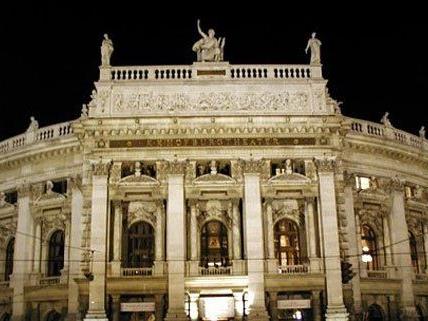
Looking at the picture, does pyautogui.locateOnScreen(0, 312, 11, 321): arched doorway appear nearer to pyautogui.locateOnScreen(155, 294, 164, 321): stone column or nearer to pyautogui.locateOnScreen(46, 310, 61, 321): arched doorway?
pyautogui.locateOnScreen(46, 310, 61, 321): arched doorway

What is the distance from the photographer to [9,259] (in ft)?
126

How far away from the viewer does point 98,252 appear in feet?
104

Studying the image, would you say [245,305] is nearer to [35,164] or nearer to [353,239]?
[353,239]

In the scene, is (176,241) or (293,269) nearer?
(176,241)

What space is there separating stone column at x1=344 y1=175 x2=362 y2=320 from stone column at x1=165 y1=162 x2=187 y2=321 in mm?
9420

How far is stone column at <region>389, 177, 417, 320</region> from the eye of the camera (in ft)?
117

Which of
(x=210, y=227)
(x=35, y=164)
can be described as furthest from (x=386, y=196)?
(x=35, y=164)

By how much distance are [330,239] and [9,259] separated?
20207 mm

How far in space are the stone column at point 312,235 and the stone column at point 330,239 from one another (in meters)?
0.60

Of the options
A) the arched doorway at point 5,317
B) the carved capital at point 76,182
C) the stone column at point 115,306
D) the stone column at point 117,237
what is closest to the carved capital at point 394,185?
the stone column at point 117,237

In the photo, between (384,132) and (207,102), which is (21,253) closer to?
(207,102)

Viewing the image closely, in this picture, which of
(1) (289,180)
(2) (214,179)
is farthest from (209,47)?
(1) (289,180)

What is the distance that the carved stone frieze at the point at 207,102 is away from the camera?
34031 mm

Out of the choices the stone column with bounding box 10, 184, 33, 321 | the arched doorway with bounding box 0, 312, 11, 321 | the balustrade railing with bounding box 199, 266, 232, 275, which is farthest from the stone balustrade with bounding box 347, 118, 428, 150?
the arched doorway with bounding box 0, 312, 11, 321
